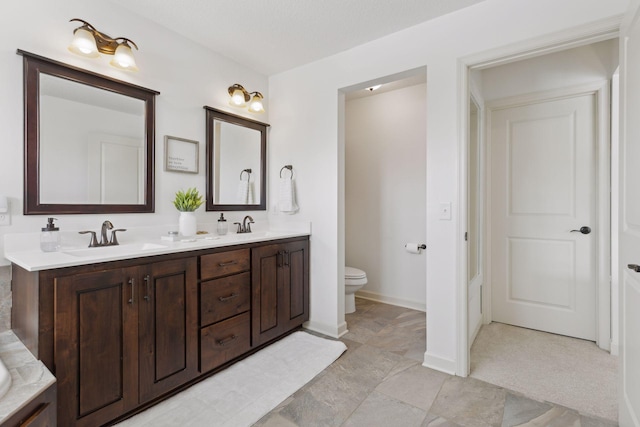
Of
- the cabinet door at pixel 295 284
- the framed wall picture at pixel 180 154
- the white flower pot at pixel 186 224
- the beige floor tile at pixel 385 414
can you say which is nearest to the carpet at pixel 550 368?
the beige floor tile at pixel 385 414

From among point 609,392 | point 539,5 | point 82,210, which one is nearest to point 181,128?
point 82,210

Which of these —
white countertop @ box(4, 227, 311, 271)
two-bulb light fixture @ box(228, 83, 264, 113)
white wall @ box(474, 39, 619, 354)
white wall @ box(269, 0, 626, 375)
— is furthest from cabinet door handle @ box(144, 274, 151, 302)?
white wall @ box(474, 39, 619, 354)

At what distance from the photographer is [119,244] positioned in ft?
6.49

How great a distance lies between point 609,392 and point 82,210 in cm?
333

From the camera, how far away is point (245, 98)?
108 inches

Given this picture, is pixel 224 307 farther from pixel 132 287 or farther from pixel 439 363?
pixel 439 363

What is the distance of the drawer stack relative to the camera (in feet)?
6.31

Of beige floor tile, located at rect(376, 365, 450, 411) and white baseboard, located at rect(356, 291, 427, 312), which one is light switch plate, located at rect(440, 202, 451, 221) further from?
white baseboard, located at rect(356, 291, 427, 312)

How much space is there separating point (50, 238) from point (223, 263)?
91 cm

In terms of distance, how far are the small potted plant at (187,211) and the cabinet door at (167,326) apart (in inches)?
18.6

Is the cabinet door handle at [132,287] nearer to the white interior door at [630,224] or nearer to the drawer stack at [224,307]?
the drawer stack at [224,307]

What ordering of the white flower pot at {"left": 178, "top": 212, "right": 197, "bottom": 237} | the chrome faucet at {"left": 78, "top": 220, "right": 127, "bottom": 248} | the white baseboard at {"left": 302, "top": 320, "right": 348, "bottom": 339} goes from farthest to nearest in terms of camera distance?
the white baseboard at {"left": 302, "top": 320, "right": 348, "bottom": 339} → the white flower pot at {"left": 178, "top": 212, "right": 197, "bottom": 237} → the chrome faucet at {"left": 78, "top": 220, "right": 127, "bottom": 248}

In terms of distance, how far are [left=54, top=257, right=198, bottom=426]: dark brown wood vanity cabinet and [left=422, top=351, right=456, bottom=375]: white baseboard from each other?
A: 60.9 inches

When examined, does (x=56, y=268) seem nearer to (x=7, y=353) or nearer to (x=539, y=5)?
(x=7, y=353)
